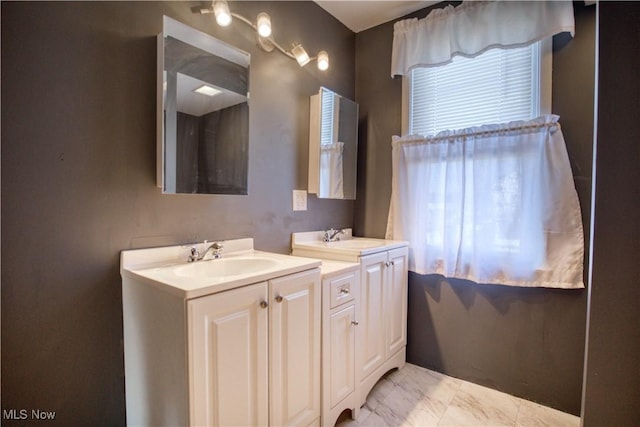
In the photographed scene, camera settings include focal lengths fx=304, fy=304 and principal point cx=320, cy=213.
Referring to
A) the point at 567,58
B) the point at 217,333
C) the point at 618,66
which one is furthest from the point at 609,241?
the point at 567,58

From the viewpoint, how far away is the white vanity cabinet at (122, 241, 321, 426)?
93 centimetres

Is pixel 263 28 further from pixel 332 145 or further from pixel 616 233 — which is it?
pixel 616 233

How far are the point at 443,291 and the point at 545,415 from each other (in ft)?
2.65

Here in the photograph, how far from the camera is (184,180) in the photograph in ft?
4.47

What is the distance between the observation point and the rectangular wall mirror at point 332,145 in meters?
2.00

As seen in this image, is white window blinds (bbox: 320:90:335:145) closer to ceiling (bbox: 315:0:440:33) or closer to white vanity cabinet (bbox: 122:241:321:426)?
ceiling (bbox: 315:0:440:33)

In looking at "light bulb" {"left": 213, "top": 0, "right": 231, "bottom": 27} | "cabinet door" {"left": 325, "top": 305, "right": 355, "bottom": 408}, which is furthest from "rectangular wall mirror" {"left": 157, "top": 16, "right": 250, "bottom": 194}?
"cabinet door" {"left": 325, "top": 305, "right": 355, "bottom": 408}

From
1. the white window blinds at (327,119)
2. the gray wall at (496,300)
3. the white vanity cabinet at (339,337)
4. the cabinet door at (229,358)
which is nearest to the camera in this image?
the cabinet door at (229,358)

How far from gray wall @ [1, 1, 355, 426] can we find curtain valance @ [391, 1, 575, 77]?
52.1 inches

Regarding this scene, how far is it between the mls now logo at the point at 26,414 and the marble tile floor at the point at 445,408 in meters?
1.22

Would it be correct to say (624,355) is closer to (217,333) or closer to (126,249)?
(217,333)

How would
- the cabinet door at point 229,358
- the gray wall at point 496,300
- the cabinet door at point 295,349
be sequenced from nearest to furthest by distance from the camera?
1. the cabinet door at point 229,358
2. the cabinet door at point 295,349
3. the gray wall at point 496,300

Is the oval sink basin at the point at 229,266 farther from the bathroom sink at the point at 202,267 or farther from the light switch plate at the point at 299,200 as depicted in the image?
the light switch plate at the point at 299,200

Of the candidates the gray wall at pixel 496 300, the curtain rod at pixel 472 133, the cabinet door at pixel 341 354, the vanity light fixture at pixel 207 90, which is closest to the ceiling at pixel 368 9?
the gray wall at pixel 496 300
